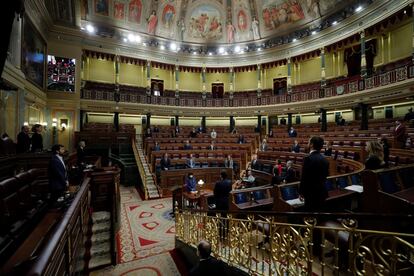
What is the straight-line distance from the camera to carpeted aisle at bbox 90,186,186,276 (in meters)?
4.65

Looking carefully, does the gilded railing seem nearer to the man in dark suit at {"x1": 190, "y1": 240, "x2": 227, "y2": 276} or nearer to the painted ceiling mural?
the man in dark suit at {"x1": 190, "y1": 240, "x2": 227, "y2": 276}

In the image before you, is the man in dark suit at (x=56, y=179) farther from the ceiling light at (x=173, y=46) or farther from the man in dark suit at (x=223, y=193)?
the ceiling light at (x=173, y=46)

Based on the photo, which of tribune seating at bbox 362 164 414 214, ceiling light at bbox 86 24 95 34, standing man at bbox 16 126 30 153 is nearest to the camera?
tribune seating at bbox 362 164 414 214

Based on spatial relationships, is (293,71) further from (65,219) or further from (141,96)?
(65,219)

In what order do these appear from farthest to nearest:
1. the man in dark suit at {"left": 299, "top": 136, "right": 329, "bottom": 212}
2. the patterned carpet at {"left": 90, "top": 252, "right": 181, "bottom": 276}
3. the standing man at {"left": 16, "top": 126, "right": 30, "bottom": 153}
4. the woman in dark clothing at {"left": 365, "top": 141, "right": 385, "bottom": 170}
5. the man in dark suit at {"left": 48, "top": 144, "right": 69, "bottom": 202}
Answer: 1. the standing man at {"left": 16, "top": 126, "right": 30, "bottom": 153}
2. the patterned carpet at {"left": 90, "top": 252, "right": 181, "bottom": 276}
3. the man in dark suit at {"left": 48, "top": 144, "right": 69, "bottom": 202}
4. the woman in dark clothing at {"left": 365, "top": 141, "right": 385, "bottom": 170}
5. the man in dark suit at {"left": 299, "top": 136, "right": 329, "bottom": 212}

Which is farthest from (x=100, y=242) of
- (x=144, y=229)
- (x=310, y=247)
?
(x=310, y=247)

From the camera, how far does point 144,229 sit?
6.65 m

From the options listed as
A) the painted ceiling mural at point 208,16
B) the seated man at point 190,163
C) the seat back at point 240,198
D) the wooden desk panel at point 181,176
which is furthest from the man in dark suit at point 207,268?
the painted ceiling mural at point 208,16

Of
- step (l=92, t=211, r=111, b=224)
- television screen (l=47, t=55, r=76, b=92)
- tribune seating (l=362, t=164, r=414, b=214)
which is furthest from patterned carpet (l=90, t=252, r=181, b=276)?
television screen (l=47, t=55, r=76, b=92)

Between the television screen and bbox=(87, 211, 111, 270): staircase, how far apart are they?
39.0 feet

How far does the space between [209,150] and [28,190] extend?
391 inches

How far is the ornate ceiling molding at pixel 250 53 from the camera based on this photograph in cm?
1260

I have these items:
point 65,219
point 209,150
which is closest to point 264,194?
point 65,219

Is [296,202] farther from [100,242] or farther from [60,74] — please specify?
[60,74]
